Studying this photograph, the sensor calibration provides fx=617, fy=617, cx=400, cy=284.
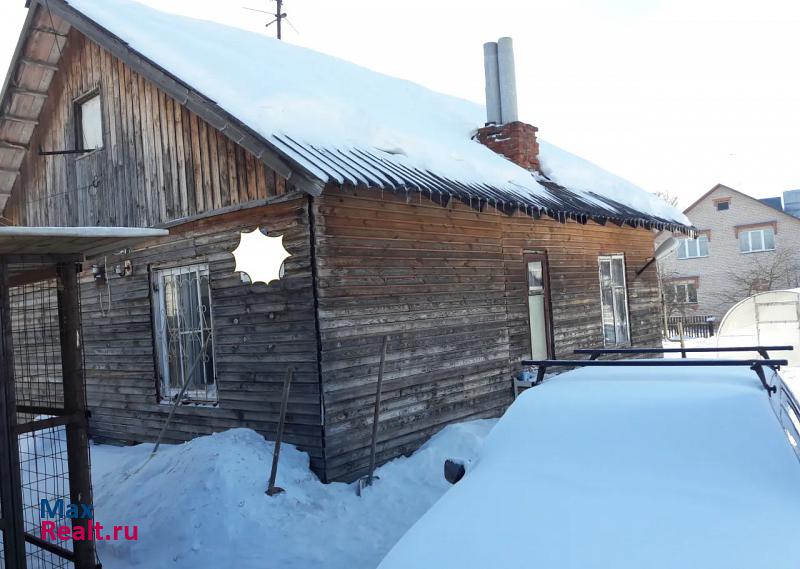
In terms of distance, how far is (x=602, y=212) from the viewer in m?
11.0

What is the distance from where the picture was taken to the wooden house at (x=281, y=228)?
7.18m

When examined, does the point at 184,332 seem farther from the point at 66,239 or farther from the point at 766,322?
the point at 766,322

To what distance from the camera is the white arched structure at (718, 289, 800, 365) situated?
1800 centimetres

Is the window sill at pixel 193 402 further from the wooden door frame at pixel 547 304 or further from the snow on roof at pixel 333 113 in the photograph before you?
the wooden door frame at pixel 547 304

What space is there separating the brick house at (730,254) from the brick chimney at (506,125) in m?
24.3

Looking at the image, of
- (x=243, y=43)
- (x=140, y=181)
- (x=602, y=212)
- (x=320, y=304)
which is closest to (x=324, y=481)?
(x=320, y=304)

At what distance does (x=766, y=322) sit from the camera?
18.5 meters

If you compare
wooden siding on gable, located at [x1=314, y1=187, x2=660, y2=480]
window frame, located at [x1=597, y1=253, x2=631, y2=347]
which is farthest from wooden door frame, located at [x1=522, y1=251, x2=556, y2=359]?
window frame, located at [x1=597, y1=253, x2=631, y2=347]

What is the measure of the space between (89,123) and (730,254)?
35155 mm

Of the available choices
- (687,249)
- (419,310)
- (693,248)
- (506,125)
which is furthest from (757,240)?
(419,310)

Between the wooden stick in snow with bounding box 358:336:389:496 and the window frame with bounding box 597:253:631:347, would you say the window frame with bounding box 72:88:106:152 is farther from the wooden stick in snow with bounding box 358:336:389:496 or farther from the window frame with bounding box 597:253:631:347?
the window frame with bounding box 597:253:631:347

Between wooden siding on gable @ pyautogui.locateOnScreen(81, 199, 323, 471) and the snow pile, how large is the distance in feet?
1.88

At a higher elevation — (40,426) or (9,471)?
(40,426)

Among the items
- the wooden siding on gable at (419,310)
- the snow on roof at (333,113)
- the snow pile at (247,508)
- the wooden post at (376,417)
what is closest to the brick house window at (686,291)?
the snow on roof at (333,113)
